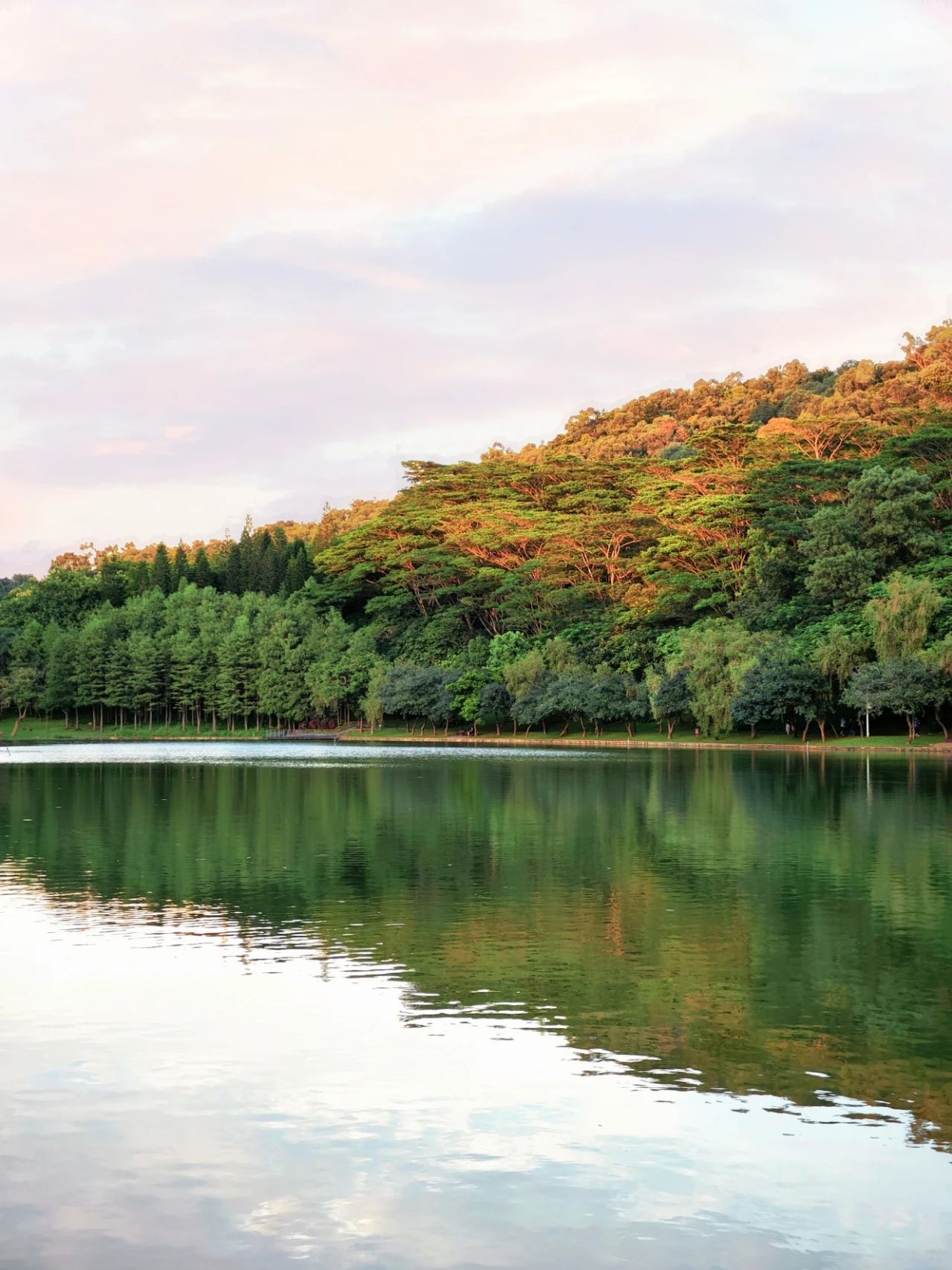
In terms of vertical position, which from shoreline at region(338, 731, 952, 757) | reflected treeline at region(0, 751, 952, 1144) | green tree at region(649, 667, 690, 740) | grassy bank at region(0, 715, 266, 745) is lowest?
grassy bank at region(0, 715, 266, 745)

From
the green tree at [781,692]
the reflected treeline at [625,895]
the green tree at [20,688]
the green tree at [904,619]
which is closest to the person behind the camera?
the reflected treeline at [625,895]

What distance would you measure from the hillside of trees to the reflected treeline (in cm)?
3477

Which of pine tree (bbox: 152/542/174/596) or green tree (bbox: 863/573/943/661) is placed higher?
pine tree (bbox: 152/542/174/596)

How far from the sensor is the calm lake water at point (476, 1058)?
7496 mm

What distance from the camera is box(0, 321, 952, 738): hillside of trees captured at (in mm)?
74688

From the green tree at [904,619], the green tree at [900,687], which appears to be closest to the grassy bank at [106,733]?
the green tree at [904,619]

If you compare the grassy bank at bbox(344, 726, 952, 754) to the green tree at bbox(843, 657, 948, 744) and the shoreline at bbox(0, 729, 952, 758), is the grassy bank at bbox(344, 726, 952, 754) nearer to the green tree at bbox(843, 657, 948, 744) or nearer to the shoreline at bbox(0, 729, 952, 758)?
the shoreline at bbox(0, 729, 952, 758)

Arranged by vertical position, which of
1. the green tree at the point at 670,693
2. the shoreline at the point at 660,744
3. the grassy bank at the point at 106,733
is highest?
the green tree at the point at 670,693

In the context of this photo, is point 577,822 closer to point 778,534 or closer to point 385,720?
point 778,534

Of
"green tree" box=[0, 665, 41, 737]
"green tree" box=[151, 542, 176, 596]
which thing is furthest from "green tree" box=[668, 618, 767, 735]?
"green tree" box=[151, 542, 176, 596]

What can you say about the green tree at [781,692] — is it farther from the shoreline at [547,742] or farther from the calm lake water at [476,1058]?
the calm lake water at [476,1058]

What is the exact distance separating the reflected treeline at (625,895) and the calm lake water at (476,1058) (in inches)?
2.7

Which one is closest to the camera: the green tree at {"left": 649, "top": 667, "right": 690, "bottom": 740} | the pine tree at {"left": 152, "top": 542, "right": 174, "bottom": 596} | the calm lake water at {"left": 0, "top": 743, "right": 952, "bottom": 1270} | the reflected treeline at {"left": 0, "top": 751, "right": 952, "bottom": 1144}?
the calm lake water at {"left": 0, "top": 743, "right": 952, "bottom": 1270}

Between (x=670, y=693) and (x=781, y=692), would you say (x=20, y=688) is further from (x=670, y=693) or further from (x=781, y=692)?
(x=781, y=692)
